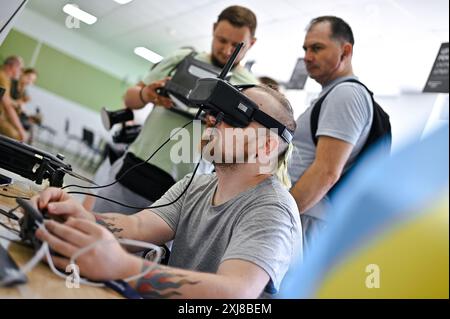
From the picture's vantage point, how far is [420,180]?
7.54 ft

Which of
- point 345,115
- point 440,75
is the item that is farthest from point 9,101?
point 440,75

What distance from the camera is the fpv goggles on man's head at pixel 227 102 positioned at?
750 mm

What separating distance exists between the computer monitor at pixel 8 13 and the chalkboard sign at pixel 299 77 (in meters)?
0.86

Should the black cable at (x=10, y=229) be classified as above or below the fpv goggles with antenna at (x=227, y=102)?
below

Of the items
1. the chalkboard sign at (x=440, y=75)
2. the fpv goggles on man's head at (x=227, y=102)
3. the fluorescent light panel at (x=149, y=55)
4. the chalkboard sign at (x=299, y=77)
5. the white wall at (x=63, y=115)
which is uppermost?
the white wall at (x=63, y=115)

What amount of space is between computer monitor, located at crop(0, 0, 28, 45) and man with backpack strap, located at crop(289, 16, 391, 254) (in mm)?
813

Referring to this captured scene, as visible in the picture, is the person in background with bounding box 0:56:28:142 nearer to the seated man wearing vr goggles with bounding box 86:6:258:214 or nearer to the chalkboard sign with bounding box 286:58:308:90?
the seated man wearing vr goggles with bounding box 86:6:258:214

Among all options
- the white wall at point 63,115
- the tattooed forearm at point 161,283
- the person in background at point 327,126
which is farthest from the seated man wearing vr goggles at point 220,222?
the white wall at point 63,115

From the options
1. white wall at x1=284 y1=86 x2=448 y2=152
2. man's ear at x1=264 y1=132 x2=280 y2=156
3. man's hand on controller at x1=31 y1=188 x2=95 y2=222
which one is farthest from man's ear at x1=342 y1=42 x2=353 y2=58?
man's hand on controller at x1=31 y1=188 x2=95 y2=222

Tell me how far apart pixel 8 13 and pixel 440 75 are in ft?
5.10

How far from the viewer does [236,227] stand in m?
0.79

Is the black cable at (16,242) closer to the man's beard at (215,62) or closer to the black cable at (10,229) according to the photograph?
the black cable at (10,229)

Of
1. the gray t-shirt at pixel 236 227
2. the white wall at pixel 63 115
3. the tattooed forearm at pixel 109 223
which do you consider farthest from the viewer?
the white wall at pixel 63 115
